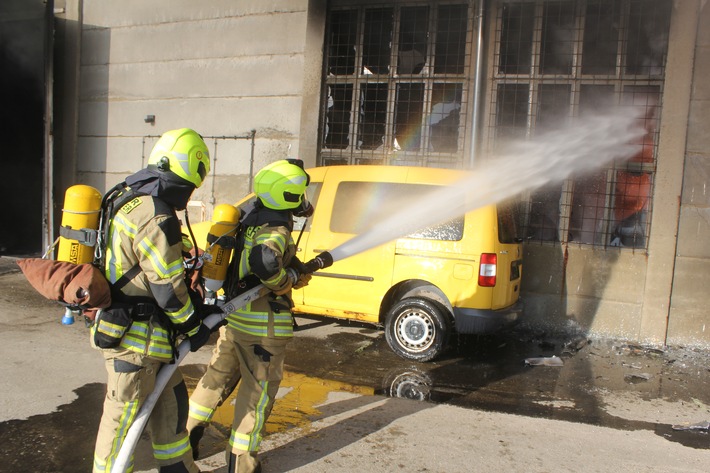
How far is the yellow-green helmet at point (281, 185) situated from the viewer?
3150mm

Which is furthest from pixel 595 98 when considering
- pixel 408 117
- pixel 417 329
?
pixel 417 329

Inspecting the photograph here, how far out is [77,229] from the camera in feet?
8.21

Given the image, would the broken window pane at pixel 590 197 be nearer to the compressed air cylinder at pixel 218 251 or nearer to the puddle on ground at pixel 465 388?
the puddle on ground at pixel 465 388

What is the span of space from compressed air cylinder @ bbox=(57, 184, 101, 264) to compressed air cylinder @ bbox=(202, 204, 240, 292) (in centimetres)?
63

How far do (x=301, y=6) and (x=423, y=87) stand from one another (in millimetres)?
2445

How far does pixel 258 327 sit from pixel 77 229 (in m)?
1.07

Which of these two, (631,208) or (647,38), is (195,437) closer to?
(631,208)

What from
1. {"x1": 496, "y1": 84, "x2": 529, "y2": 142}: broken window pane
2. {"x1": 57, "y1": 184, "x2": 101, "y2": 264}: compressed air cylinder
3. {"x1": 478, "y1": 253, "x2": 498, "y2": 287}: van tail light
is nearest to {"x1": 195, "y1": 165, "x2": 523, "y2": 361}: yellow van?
{"x1": 478, "y1": 253, "x2": 498, "y2": 287}: van tail light

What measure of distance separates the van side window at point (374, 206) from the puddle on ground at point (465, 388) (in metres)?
1.34

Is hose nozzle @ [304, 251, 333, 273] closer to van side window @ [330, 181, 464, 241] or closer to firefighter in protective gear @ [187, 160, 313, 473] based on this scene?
firefighter in protective gear @ [187, 160, 313, 473]

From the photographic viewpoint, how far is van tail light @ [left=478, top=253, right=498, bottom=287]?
18.4 ft

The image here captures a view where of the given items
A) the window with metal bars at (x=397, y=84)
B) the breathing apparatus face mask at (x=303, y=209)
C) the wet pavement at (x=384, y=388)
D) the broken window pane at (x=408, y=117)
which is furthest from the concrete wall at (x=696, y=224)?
the breathing apparatus face mask at (x=303, y=209)

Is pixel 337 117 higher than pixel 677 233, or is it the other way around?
pixel 337 117

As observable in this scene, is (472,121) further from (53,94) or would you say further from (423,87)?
(53,94)
